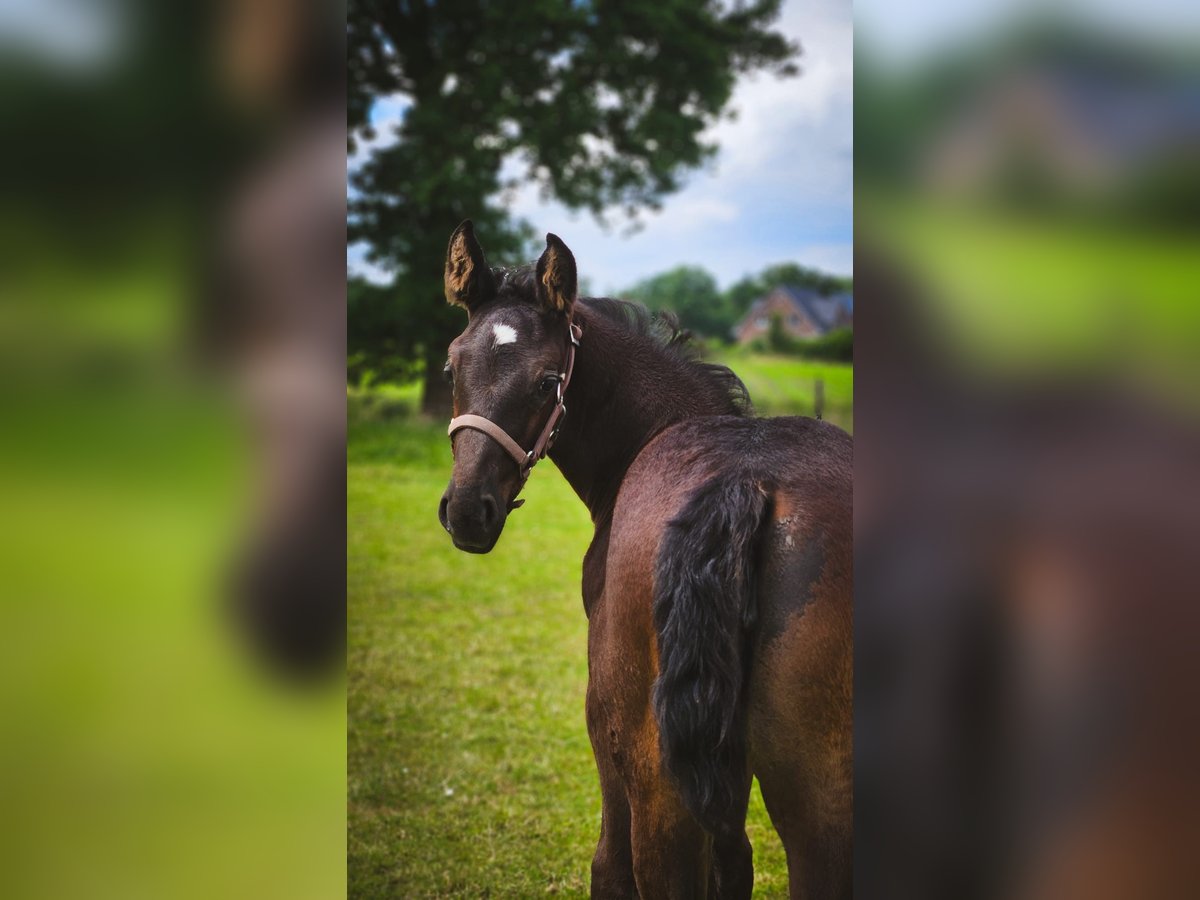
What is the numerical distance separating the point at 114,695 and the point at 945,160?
1.26 m

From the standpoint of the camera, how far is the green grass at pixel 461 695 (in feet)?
9.08

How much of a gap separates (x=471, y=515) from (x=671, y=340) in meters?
0.73

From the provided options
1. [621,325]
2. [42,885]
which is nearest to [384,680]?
[621,325]

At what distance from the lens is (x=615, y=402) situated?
1.99 m

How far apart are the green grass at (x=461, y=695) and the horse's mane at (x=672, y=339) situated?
163cm

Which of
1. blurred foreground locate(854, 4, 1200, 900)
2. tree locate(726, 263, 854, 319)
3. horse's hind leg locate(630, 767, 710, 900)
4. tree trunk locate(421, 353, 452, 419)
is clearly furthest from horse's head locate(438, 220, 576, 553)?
tree locate(726, 263, 854, 319)

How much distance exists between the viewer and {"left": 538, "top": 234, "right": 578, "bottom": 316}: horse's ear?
5.83 feet

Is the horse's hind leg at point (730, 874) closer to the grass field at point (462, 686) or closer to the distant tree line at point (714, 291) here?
the grass field at point (462, 686)

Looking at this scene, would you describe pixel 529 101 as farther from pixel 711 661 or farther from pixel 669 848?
pixel 669 848

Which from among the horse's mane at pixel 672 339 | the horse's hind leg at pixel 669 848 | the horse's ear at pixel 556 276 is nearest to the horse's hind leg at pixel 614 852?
the horse's hind leg at pixel 669 848

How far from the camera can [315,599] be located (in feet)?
3.37

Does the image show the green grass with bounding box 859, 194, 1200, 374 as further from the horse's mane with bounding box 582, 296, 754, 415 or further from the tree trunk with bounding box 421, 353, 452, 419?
the tree trunk with bounding box 421, 353, 452, 419

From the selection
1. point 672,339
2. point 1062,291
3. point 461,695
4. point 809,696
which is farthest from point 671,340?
point 461,695

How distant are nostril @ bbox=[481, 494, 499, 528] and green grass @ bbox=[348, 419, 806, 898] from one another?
1.60 m
